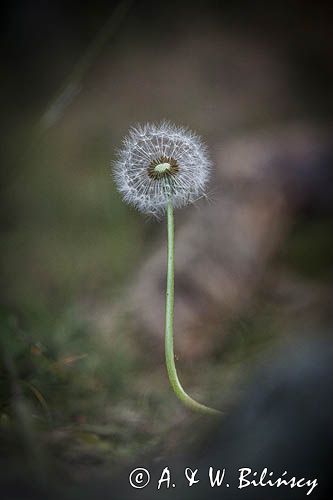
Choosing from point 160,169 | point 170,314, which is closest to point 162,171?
point 160,169

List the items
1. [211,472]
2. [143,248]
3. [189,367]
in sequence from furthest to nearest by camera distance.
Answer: [143,248] < [189,367] < [211,472]

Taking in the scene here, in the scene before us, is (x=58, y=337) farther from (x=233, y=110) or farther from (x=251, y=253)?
(x=233, y=110)

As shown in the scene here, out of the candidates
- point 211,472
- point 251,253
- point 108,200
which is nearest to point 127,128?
point 108,200

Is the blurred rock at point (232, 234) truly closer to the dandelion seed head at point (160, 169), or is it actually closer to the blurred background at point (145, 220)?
the blurred background at point (145, 220)

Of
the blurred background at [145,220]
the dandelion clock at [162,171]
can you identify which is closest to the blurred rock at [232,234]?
the blurred background at [145,220]

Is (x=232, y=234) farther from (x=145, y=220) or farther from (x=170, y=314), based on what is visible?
(x=170, y=314)
